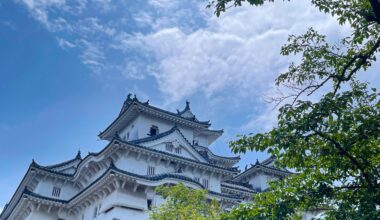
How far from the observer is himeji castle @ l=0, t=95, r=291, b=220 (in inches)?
1093

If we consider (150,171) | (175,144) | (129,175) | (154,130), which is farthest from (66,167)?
(129,175)

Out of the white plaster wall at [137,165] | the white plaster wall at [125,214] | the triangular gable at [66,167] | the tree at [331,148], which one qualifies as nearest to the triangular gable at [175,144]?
the white plaster wall at [137,165]

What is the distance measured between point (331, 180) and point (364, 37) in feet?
14.9

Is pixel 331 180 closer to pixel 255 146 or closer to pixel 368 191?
pixel 368 191

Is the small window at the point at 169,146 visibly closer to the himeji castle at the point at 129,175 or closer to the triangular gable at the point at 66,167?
the himeji castle at the point at 129,175

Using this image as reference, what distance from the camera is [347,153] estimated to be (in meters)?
9.71

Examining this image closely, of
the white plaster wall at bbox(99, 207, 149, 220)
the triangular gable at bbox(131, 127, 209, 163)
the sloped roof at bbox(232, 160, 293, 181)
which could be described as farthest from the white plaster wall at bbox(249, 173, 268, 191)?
the white plaster wall at bbox(99, 207, 149, 220)

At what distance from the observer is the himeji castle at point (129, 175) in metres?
27.8

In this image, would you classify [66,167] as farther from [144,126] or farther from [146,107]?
[146,107]

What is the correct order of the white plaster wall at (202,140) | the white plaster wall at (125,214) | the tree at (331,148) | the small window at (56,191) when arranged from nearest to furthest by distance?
the tree at (331,148)
the white plaster wall at (125,214)
the small window at (56,191)
the white plaster wall at (202,140)

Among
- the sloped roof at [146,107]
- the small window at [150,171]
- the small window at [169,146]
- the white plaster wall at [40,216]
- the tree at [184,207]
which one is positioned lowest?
the tree at [184,207]

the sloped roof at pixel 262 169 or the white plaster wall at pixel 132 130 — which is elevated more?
the white plaster wall at pixel 132 130

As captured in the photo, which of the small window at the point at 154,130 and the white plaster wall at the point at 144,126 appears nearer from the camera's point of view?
the white plaster wall at the point at 144,126

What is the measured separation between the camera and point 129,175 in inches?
1069
